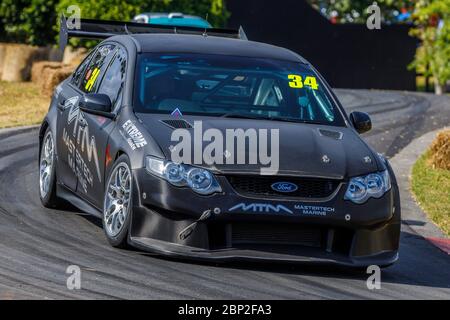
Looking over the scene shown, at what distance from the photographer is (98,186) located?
927 cm

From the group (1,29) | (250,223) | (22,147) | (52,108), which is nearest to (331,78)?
(1,29)

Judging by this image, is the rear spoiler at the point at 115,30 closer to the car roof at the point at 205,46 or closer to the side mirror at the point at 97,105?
the car roof at the point at 205,46

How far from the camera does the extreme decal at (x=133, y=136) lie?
28.1ft

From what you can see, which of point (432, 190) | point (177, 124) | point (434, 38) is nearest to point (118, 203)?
point (177, 124)

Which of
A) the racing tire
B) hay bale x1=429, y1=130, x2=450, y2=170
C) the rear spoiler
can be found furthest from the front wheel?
hay bale x1=429, y1=130, x2=450, y2=170

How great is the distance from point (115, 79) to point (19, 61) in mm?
17410

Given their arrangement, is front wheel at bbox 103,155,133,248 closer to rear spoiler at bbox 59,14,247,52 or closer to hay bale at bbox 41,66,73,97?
rear spoiler at bbox 59,14,247,52

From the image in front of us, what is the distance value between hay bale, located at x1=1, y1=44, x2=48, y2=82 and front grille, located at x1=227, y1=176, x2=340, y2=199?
745 inches

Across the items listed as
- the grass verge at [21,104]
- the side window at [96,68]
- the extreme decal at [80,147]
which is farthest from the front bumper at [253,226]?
the grass verge at [21,104]

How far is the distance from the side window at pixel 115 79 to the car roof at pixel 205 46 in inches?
6.9

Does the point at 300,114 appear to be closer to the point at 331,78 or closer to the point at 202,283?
the point at 202,283

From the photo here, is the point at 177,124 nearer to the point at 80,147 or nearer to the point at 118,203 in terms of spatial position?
the point at 118,203

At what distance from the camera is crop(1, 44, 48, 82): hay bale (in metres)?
26.7

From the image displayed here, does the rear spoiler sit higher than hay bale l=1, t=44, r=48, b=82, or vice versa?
the rear spoiler
